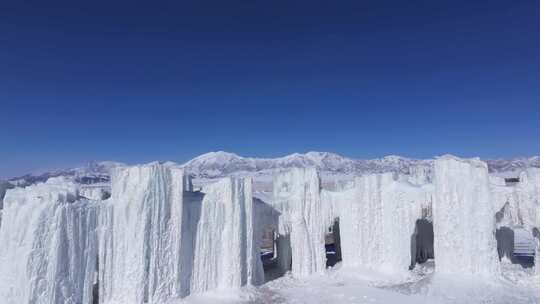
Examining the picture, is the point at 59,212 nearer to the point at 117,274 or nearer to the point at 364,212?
the point at 117,274

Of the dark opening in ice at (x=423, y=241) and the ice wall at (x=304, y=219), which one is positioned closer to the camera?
the ice wall at (x=304, y=219)

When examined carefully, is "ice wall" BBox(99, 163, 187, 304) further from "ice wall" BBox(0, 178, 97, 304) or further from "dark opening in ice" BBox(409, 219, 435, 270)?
"dark opening in ice" BBox(409, 219, 435, 270)

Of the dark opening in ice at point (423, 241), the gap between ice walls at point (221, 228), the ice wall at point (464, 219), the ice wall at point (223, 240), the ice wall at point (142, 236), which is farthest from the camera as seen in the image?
the dark opening in ice at point (423, 241)

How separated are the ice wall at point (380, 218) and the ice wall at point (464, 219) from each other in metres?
1.44

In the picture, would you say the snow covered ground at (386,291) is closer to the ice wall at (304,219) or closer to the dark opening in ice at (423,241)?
the ice wall at (304,219)

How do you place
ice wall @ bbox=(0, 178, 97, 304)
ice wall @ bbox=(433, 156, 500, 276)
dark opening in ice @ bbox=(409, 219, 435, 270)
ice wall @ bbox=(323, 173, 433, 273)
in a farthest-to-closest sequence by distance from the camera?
dark opening in ice @ bbox=(409, 219, 435, 270)
ice wall @ bbox=(323, 173, 433, 273)
ice wall @ bbox=(433, 156, 500, 276)
ice wall @ bbox=(0, 178, 97, 304)

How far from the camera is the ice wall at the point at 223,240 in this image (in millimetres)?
20422

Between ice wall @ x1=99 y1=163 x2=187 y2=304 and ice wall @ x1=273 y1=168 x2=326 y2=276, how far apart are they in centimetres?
797

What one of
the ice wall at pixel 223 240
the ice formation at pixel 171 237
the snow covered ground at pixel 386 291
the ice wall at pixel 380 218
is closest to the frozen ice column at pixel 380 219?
the ice wall at pixel 380 218

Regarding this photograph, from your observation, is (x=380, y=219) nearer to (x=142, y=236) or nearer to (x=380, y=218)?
(x=380, y=218)

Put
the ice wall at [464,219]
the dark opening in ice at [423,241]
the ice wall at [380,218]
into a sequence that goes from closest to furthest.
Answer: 1. the ice wall at [464,219]
2. the ice wall at [380,218]
3. the dark opening in ice at [423,241]

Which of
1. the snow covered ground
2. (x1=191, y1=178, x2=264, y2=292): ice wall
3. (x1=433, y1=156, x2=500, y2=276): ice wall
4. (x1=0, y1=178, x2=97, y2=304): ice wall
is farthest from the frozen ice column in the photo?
(x1=0, y1=178, x2=97, y2=304): ice wall

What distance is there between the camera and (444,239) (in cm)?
2250

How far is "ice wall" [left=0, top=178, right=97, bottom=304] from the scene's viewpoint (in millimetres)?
14602
